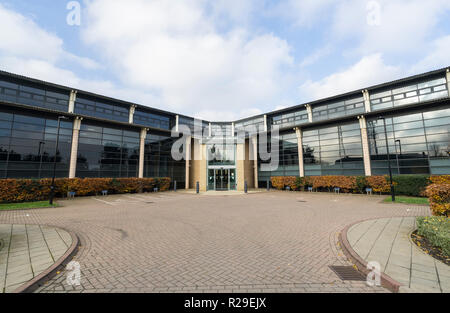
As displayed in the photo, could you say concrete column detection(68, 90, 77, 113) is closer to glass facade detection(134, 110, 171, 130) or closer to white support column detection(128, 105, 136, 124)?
white support column detection(128, 105, 136, 124)

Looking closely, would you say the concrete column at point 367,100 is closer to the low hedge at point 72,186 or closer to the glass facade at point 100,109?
the low hedge at point 72,186

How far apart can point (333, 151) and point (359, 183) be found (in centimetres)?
561

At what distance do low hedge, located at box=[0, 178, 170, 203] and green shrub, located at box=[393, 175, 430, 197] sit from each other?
87.8ft

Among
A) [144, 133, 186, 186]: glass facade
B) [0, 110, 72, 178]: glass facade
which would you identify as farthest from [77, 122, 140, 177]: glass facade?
[144, 133, 186, 186]: glass facade

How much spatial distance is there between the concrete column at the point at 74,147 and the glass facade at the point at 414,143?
110 feet

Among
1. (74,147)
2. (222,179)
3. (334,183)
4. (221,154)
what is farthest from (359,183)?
(74,147)

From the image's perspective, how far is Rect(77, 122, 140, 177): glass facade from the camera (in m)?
21.8

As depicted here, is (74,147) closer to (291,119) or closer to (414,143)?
(291,119)

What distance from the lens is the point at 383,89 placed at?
859 inches

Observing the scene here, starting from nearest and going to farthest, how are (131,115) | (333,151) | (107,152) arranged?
(107,152), (333,151), (131,115)

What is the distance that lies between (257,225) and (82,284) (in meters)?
6.29

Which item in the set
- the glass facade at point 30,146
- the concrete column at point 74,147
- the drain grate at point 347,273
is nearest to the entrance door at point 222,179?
the concrete column at point 74,147

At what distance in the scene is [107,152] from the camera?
23625 millimetres

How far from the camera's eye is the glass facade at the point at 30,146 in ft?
57.7
